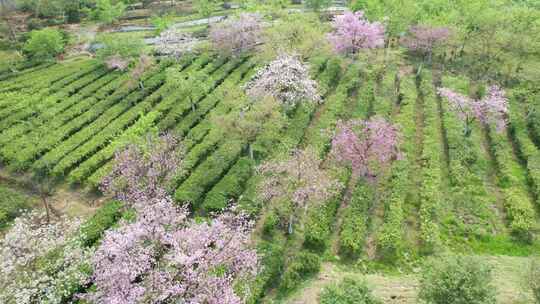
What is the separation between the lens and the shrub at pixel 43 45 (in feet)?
155

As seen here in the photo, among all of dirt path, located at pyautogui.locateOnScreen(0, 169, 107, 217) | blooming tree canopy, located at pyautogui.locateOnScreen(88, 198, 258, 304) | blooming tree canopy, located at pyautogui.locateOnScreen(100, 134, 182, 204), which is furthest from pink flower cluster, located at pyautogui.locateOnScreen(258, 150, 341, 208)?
dirt path, located at pyautogui.locateOnScreen(0, 169, 107, 217)

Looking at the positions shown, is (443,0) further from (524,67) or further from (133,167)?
(133,167)

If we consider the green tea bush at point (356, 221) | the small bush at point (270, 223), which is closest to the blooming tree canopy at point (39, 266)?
the small bush at point (270, 223)

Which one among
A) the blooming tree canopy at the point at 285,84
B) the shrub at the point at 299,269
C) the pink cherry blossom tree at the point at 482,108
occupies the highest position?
the blooming tree canopy at the point at 285,84

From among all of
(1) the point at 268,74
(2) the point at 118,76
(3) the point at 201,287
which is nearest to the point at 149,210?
(3) the point at 201,287

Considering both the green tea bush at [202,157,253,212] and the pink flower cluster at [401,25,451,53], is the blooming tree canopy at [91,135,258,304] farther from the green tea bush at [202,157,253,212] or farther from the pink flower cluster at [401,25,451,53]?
the pink flower cluster at [401,25,451,53]

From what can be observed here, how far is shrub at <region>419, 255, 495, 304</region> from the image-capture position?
58.6 feet

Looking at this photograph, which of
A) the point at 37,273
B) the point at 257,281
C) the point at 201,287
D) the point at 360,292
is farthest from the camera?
the point at 257,281

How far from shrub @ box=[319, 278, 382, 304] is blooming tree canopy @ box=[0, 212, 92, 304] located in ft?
39.5

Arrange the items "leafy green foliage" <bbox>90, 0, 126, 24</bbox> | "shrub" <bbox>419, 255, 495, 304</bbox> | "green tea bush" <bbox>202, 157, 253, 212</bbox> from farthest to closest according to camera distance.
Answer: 1. "leafy green foliage" <bbox>90, 0, 126, 24</bbox>
2. "green tea bush" <bbox>202, 157, 253, 212</bbox>
3. "shrub" <bbox>419, 255, 495, 304</bbox>

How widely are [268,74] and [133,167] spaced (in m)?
14.1

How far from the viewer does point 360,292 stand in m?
19.9

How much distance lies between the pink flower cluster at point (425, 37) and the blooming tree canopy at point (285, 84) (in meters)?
17.3

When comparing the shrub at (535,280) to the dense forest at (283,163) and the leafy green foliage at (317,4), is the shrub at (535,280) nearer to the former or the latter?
the dense forest at (283,163)
